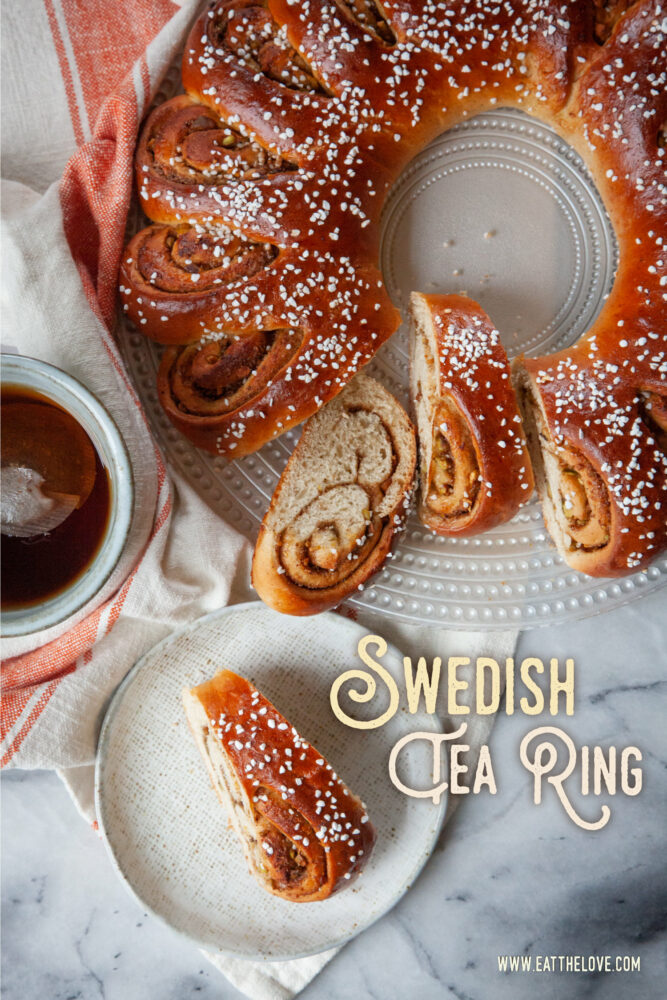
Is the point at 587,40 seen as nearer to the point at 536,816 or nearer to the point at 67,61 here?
the point at 67,61

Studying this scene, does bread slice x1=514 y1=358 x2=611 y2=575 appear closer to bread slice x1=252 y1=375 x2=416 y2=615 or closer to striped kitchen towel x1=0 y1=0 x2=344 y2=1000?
bread slice x1=252 y1=375 x2=416 y2=615

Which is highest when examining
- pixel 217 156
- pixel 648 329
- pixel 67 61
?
pixel 67 61

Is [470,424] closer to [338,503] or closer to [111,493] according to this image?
[338,503]

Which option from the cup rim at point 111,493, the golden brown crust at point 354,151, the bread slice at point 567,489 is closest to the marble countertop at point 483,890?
the bread slice at point 567,489

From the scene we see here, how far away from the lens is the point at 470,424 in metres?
1.56

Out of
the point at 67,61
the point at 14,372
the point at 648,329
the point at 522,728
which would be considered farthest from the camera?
the point at 522,728

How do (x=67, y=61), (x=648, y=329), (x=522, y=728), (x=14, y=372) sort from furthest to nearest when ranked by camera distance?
(x=522, y=728), (x=67, y=61), (x=648, y=329), (x=14, y=372)

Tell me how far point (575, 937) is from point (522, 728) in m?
0.48

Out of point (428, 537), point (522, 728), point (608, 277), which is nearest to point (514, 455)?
point (428, 537)

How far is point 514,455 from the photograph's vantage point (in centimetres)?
157

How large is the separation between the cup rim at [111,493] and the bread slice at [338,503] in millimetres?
332

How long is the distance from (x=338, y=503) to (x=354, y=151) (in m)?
0.70

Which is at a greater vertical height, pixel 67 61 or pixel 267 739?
pixel 67 61

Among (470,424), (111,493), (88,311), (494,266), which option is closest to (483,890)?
(470,424)
